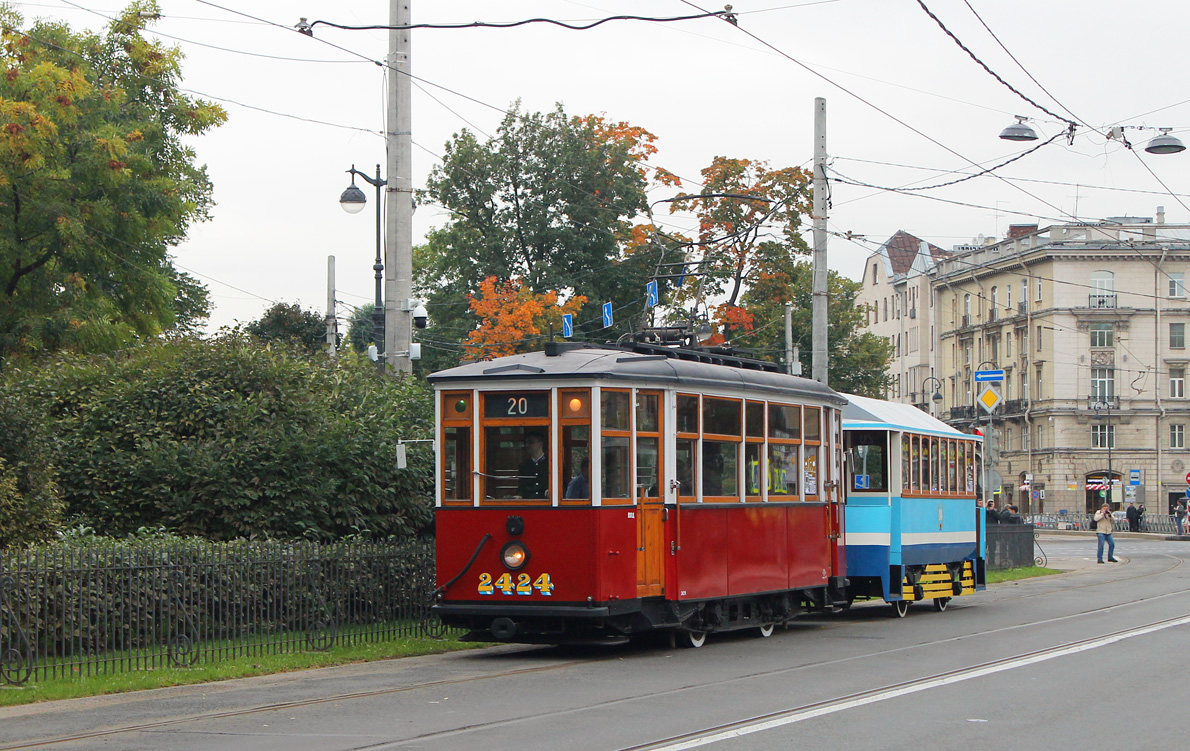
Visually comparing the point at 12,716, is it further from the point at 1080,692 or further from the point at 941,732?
the point at 1080,692

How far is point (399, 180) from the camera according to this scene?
20.3 m

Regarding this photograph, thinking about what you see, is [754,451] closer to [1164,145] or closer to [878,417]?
[878,417]

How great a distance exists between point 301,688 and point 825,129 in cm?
1681

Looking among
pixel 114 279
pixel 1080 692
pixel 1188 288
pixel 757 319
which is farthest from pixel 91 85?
pixel 1188 288

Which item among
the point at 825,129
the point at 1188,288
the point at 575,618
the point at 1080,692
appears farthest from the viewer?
the point at 1188,288

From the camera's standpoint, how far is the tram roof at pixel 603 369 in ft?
50.3

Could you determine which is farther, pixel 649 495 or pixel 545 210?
pixel 545 210

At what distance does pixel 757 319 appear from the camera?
160ft

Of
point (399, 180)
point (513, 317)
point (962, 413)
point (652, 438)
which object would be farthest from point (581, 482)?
point (962, 413)

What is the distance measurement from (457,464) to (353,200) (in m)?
13.7

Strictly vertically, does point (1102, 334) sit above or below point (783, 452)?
above

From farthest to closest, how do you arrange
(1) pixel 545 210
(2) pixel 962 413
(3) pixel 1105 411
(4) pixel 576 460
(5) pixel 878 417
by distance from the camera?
(2) pixel 962 413 → (3) pixel 1105 411 → (1) pixel 545 210 → (5) pixel 878 417 → (4) pixel 576 460

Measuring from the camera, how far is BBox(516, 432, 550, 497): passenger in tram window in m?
15.4

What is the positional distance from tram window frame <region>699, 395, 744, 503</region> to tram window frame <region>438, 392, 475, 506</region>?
2.57 m
